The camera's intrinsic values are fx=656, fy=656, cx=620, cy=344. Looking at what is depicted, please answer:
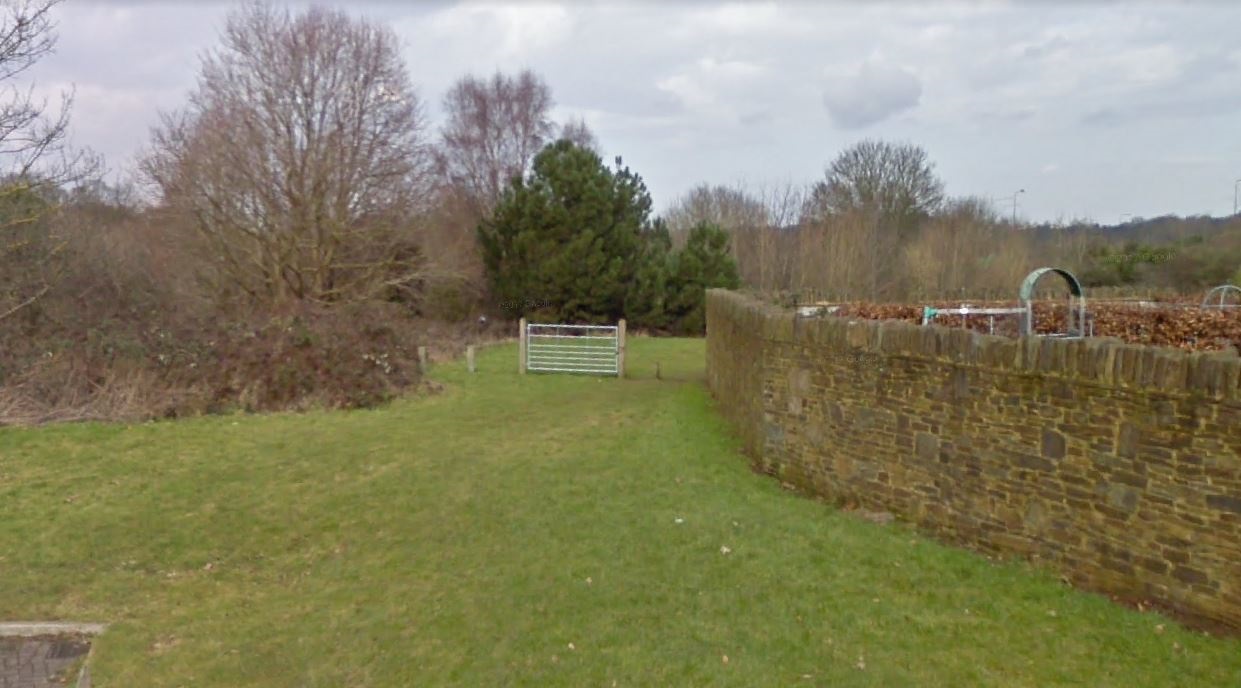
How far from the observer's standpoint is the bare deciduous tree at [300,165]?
18.7m

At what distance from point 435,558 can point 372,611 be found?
3.01ft

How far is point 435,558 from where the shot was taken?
5391mm

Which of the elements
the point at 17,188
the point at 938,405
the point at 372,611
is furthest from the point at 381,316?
the point at 938,405

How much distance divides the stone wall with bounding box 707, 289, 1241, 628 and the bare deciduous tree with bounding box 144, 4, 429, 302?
1773 centimetres

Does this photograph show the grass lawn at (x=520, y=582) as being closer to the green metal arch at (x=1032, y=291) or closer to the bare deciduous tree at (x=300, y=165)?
the green metal arch at (x=1032, y=291)

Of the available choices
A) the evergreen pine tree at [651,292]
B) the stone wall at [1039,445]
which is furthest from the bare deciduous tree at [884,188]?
the stone wall at [1039,445]

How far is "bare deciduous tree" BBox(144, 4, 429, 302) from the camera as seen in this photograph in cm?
1872

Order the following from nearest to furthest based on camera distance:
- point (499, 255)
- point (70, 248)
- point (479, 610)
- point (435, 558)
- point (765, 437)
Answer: point (479, 610) < point (435, 558) < point (765, 437) < point (70, 248) < point (499, 255)

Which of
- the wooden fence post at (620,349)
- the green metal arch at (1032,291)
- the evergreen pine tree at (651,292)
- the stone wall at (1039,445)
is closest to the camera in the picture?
the stone wall at (1039,445)

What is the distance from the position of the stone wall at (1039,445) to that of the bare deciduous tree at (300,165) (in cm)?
1773

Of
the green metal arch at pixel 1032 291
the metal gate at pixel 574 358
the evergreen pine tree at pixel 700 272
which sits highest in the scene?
the evergreen pine tree at pixel 700 272

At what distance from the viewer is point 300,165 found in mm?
19891

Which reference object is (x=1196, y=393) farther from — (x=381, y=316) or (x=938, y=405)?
(x=381, y=316)

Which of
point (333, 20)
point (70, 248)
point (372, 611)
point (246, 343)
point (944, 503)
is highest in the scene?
point (333, 20)
